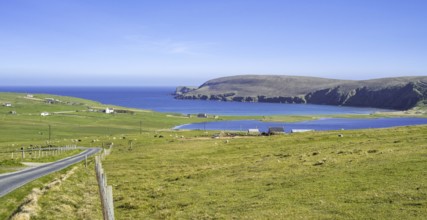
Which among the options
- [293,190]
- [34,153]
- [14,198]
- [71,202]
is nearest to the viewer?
[14,198]

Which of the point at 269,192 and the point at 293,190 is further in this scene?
the point at 269,192

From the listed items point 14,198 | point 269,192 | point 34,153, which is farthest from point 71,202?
point 34,153

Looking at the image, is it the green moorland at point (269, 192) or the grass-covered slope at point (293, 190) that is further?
the green moorland at point (269, 192)

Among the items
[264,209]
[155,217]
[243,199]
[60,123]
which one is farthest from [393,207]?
[60,123]

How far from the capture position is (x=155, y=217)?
22438mm

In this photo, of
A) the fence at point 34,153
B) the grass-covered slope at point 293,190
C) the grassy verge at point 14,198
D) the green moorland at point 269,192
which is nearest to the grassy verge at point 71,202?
the green moorland at point 269,192

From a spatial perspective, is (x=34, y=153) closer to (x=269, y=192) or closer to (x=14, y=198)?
(x=14, y=198)

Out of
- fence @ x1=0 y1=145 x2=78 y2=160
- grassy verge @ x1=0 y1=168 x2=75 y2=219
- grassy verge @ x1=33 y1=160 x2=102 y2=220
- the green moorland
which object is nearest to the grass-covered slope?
the green moorland

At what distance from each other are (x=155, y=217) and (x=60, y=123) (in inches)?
7346

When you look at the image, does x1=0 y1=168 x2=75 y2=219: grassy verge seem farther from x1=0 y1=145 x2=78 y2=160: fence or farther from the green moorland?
x1=0 y1=145 x2=78 y2=160: fence

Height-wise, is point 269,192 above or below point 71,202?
above

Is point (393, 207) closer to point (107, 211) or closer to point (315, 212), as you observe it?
point (315, 212)

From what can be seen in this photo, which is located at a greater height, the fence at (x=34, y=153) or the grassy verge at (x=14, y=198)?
the grassy verge at (x=14, y=198)

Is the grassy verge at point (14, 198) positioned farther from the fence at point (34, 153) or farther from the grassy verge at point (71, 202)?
the fence at point (34, 153)
